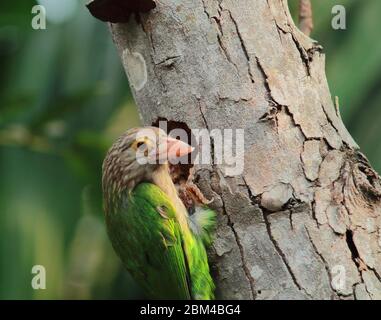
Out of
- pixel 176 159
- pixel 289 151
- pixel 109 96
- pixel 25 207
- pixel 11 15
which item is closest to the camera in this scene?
pixel 289 151

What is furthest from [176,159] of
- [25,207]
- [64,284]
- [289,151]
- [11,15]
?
[64,284]

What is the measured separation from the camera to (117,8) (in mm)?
3732

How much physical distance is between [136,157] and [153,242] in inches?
18.9

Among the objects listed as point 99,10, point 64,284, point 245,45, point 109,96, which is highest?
point 109,96

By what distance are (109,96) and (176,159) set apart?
486 centimetres

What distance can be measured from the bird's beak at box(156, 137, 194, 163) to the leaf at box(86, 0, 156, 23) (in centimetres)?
63

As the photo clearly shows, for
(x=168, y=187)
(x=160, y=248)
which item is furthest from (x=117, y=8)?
(x=160, y=248)

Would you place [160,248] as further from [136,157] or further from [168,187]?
[136,157]

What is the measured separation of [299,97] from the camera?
141 inches

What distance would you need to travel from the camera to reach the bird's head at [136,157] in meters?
3.80

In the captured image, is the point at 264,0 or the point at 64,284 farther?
the point at 64,284

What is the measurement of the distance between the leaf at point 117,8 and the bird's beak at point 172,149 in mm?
631

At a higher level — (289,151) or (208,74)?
(208,74)

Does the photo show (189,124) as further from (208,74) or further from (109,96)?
(109,96)
